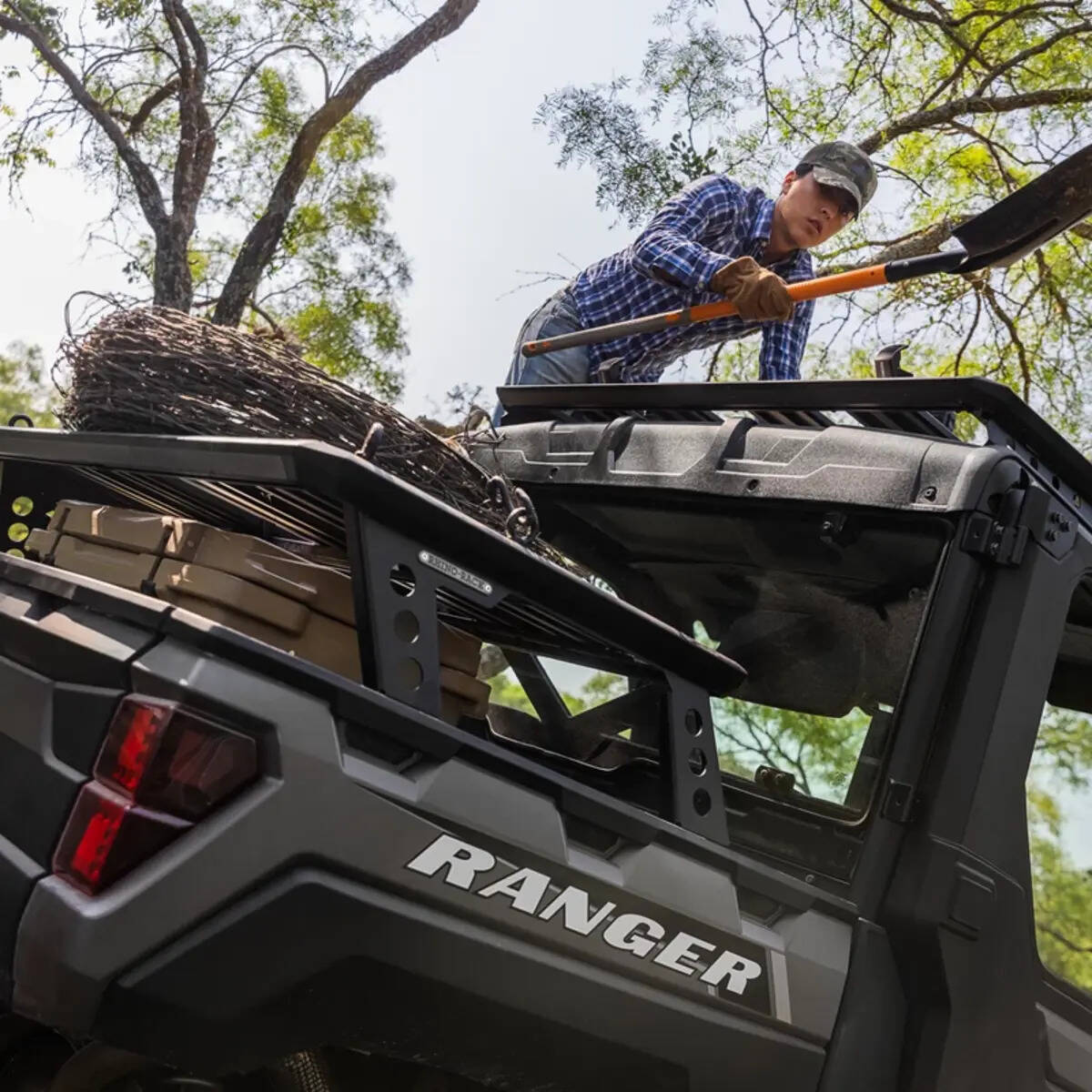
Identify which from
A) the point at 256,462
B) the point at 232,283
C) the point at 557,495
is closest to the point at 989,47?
the point at 232,283

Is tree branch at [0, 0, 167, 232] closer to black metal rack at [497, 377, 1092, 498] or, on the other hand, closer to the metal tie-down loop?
black metal rack at [497, 377, 1092, 498]

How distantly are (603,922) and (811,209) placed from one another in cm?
274

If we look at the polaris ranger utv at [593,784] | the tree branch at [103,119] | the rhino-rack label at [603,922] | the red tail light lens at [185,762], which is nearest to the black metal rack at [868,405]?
the polaris ranger utv at [593,784]

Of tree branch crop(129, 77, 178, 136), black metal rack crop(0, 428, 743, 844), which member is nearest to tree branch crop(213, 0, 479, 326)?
tree branch crop(129, 77, 178, 136)

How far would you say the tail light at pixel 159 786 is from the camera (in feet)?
5.17

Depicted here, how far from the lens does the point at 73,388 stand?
2.22 m

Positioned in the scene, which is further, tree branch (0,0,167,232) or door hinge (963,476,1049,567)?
tree branch (0,0,167,232)

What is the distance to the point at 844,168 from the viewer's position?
12.6 ft

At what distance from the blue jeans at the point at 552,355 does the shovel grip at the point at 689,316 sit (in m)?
0.04

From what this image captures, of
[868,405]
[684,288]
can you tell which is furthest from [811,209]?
[868,405]

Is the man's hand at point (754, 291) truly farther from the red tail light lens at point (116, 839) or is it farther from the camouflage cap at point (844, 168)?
the red tail light lens at point (116, 839)

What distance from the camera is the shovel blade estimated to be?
354 centimetres

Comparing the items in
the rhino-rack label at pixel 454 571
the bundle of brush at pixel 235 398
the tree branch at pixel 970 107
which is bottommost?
the rhino-rack label at pixel 454 571

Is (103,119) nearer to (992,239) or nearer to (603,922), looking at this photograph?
(992,239)
